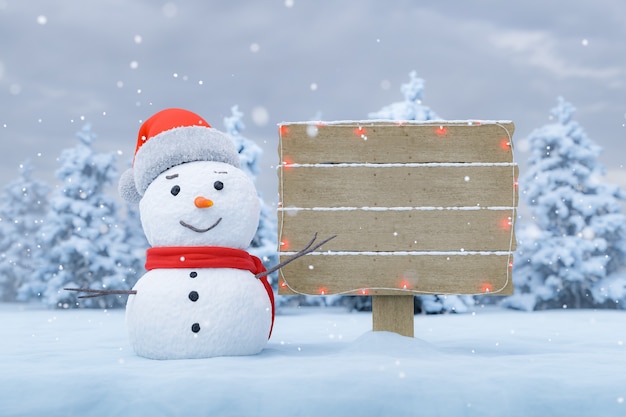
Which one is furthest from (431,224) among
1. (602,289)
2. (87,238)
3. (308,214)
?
(87,238)

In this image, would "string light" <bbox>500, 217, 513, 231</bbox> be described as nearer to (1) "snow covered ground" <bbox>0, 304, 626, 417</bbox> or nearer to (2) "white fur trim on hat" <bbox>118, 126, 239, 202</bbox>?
(1) "snow covered ground" <bbox>0, 304, 626, 417</bbox>

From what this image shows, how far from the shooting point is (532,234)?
1438cm

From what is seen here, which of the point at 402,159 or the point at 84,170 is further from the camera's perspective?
the point at 84,170

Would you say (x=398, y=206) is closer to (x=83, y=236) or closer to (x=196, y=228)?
(x=196, y=228)

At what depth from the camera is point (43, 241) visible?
50.3 ft

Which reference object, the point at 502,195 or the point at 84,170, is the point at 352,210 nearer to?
the point at 502,195

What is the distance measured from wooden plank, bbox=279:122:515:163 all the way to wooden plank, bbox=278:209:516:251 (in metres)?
0.50

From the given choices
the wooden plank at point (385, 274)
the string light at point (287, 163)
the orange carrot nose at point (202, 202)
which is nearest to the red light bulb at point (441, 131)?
the wooden plank at point (385, 274)

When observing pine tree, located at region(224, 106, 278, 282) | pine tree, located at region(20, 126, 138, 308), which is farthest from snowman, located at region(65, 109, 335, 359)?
pine tree, located at region(20, 126, 138, 308)

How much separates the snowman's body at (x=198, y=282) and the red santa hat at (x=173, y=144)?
0.32 feet

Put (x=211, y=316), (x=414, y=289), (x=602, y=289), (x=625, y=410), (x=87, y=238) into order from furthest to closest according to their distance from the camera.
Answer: (x=87, y=238), (x=602, y=289), (x=414, y=289), (x=211, y=316), (x=625, y=410)

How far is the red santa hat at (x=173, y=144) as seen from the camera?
5.92 meters

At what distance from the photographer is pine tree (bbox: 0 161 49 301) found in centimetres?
1897

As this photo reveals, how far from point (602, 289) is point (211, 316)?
34.4ft
